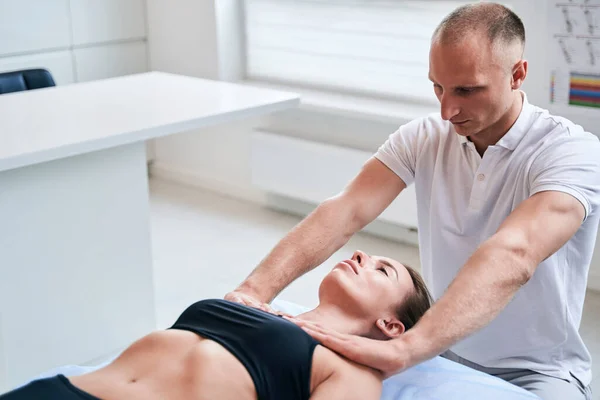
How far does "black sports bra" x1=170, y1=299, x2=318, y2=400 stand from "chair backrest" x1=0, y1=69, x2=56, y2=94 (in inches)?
78.9

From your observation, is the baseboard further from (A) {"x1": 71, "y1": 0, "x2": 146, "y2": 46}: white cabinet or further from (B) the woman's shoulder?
(B) the woman's shoulder

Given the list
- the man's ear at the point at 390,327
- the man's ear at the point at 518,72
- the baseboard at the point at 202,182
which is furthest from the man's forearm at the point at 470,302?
the baseboard at the point at 202,182

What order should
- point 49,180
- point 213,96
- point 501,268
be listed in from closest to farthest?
point 501,268, point 49,180, point 213,96

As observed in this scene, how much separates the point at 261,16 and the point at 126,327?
2117 mm

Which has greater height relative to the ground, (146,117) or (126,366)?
(146,117)

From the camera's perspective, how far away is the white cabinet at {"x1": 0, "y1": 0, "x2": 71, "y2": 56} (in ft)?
13.9

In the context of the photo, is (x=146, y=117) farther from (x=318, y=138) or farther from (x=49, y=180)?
(x=318, y=138)

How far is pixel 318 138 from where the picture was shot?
4227mm

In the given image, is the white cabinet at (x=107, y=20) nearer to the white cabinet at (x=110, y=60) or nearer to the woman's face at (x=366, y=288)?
the white cabinet at (x=110, y=60)

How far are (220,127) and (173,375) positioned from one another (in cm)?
322

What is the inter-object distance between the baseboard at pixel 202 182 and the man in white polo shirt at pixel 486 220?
2.54m

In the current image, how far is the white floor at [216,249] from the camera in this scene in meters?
3.38

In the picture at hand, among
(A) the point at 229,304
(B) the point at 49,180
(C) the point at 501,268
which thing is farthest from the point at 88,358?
(C) the point at 501,268

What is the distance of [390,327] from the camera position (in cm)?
184
